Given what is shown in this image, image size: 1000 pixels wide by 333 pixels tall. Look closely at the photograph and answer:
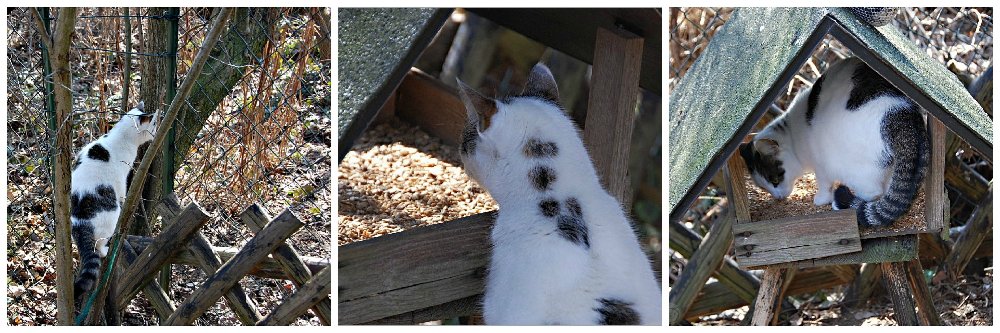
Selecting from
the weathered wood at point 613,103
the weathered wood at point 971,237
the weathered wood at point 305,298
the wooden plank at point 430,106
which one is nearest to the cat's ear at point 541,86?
the weathered wood at point 613,103

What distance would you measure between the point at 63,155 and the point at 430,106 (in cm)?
147

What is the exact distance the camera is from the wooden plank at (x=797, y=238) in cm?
309

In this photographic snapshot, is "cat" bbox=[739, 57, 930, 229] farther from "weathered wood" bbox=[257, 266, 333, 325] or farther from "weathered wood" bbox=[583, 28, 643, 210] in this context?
"weathered wood" bbox=[257, 266, 333, 325]

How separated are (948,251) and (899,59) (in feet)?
10.8

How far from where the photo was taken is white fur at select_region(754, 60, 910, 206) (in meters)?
3.09

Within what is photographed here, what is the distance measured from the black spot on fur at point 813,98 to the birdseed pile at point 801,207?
0.30 meters

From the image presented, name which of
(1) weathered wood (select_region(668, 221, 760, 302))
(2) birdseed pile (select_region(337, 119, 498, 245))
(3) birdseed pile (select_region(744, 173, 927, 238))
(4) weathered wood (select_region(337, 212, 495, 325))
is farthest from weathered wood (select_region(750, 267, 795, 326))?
(1) weathered wood (select_region(668, 221, 760, 302))

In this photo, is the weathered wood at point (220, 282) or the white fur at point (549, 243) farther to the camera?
the weathered wood at point (220, 282)

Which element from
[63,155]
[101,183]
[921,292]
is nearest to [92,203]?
[101,183]

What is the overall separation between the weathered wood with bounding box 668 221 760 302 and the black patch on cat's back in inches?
94.0

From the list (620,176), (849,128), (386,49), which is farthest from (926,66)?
(386,49)

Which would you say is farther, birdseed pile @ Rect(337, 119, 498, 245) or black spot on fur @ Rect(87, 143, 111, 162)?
black spot on fur @ Rect(87, 143, 111, 162)

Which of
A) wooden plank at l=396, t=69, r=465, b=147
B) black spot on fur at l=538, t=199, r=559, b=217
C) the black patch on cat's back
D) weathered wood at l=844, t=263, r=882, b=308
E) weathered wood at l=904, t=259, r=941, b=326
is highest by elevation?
wooden plank at l=396, t=69, r=465, b=147

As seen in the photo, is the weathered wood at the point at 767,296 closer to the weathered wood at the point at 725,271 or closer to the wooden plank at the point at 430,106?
the wooden plank at the point at 430,106
